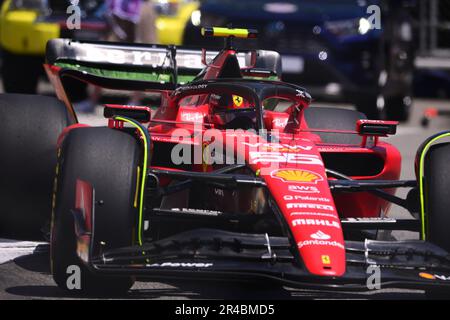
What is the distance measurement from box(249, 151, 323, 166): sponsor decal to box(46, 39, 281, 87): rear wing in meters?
2.58

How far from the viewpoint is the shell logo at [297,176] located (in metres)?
6.16

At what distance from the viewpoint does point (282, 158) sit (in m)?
6.34

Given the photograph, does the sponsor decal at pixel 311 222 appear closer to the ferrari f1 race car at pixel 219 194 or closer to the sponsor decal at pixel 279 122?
A: the ferrari f1 race car at pixel 219 194

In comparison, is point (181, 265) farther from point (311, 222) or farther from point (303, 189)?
point (303, 189)

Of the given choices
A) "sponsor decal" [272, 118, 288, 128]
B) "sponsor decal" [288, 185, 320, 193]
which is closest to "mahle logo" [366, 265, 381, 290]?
"sponsor decal" [288, 185, 320, 193]

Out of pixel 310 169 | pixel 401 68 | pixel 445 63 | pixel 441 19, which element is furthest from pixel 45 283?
pixel 441 19

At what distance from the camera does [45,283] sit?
6.50m

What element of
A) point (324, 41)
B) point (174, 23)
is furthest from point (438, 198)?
point (174, 23)

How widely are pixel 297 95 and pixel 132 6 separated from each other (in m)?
8.50

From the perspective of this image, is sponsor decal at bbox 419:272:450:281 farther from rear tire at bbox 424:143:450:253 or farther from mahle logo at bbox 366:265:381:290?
rear tire at bbox 424:143:450:253

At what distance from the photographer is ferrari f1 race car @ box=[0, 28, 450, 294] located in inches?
228

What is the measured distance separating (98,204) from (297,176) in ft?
3.13

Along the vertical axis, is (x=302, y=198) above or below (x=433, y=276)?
above
